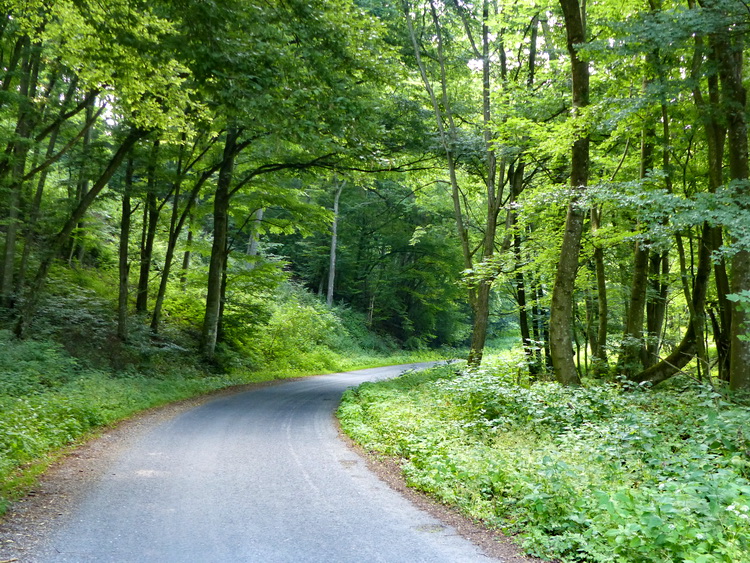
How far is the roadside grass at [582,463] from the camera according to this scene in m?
3.72

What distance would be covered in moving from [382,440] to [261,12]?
6865mm

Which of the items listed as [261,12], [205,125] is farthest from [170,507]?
[205,125]

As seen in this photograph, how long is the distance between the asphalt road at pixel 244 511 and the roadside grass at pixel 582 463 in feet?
2.26

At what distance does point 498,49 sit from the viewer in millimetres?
14727

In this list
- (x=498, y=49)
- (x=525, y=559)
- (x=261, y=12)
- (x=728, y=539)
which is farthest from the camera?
(x=498, y=49)

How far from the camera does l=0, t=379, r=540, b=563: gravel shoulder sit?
4.21 metres

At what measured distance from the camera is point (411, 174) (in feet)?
52.9

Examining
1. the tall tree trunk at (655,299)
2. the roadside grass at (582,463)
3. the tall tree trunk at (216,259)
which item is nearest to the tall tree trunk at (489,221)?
the roadside grass at (582,463)

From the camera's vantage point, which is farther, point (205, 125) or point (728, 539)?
point (205, 125)

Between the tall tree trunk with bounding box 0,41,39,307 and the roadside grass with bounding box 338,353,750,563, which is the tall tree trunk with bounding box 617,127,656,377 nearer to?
the roadside grass with bounding box 338,353,750,563

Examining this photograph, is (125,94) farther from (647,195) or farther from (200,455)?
(647,195)

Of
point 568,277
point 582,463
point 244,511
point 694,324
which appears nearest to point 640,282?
point 694,324

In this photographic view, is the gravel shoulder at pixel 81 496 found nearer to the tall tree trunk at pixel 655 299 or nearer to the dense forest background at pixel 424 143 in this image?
the dense forest background at pixel 424 143

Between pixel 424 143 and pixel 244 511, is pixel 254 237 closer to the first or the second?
pixel 424 143
